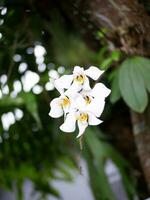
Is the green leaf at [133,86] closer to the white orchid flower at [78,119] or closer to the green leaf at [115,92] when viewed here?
the green leaf at [115,92]

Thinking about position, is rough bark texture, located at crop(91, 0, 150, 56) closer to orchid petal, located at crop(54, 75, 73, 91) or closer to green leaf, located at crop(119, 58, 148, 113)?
green leaf, located at crop(119, 58, 148, 113)

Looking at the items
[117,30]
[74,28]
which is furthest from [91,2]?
[74,28]

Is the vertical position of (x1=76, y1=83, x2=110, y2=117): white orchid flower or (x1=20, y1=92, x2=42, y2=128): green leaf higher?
(x1=76, y1=83, x2=110, y2=117): white orchid flower

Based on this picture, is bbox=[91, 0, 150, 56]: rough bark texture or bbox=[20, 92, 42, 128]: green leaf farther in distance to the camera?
bbox=[20, 92, 42, 128]: green leaf

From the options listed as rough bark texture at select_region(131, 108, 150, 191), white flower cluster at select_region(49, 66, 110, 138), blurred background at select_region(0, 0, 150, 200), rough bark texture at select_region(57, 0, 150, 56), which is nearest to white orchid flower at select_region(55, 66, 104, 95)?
white flower cluster at select_region(49, 66, 110, 138)

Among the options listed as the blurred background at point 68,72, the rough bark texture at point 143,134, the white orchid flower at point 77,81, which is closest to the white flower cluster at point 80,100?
the white orchid flower at point 77,81

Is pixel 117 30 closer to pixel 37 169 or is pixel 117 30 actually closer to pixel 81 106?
pixel 81 106

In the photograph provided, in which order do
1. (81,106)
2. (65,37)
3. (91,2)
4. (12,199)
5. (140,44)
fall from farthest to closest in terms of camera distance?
(12,199) → (65,37) → (91,2) → (140,44) → (81,106)
